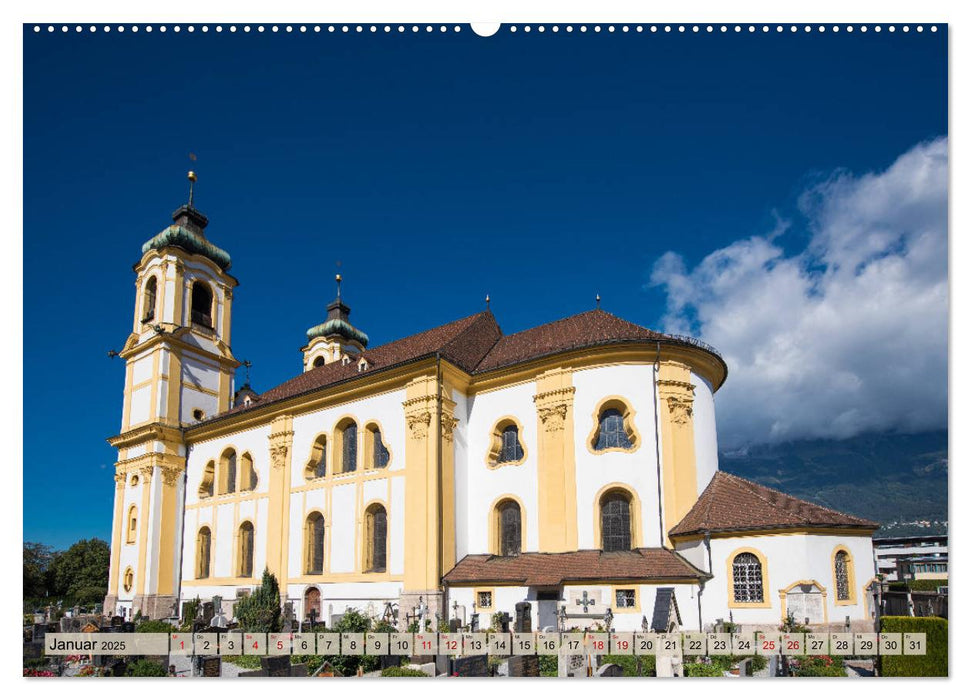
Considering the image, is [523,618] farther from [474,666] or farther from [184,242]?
[184,242]

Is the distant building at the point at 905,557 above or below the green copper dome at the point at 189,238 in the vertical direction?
below

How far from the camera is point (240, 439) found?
104ft

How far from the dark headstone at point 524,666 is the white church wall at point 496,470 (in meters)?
12.0

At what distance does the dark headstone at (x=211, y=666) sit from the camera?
13062 millimetres

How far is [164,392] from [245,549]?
817 centimetres

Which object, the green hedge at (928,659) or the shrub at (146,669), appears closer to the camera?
the green hedge at (928,659)

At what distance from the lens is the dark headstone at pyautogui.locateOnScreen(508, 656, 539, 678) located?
1177cm

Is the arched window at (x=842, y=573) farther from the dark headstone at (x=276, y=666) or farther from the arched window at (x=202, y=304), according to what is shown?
the arched window at (x=202, y=304)

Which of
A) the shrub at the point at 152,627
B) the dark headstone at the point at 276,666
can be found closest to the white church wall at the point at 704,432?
the dark headstone at the point at 276,666

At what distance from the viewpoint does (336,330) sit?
5141cm

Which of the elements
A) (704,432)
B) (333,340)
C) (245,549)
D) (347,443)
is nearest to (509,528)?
(347,443)

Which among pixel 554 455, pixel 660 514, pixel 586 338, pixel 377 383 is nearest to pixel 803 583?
pixel 660 514

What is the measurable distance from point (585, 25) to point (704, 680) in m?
7.71

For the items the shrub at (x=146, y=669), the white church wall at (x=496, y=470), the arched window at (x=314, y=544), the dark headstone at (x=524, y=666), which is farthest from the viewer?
the arched window at (x=314, y=544)
